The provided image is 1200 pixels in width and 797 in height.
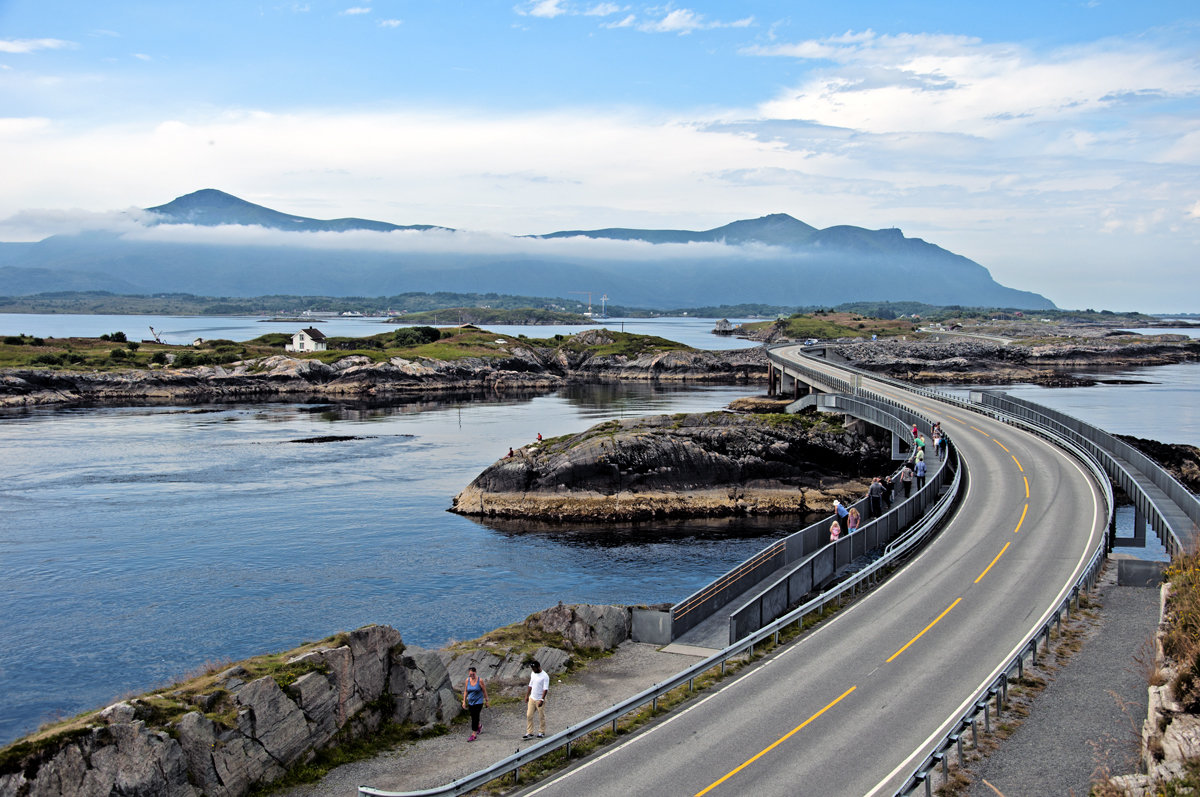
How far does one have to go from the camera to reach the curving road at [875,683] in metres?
17.1

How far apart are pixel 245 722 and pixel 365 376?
403 feet

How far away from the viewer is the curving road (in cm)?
1714

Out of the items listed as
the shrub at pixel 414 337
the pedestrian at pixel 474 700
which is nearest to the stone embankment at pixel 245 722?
the pedestrian at pixel 474 700

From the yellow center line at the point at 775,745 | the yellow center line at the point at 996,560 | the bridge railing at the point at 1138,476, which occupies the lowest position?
the yellow center line at the point at 775,745

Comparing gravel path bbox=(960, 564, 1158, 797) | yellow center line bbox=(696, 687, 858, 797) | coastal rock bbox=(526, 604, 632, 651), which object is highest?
gravel path bbox=(960, 564, 1158, 797)

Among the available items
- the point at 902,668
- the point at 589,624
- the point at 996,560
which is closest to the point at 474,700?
the point at 589,624

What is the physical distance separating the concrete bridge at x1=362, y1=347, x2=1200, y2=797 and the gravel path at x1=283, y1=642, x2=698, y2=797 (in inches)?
78.2

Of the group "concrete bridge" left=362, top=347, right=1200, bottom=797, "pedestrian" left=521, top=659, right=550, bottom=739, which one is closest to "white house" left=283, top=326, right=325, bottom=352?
"concrete bridge" left=362, top=347, right=1200, bottom=797

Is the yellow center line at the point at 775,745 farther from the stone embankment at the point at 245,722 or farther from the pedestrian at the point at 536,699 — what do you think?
the stone embankment at the point at 245,722

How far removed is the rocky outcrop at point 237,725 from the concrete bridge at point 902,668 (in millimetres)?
3730

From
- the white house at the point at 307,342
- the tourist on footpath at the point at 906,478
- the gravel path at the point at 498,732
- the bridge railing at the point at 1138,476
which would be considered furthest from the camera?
the white house at the point at 307,342

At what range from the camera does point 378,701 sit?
20.6m

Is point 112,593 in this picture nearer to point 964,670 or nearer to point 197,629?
point 197,629

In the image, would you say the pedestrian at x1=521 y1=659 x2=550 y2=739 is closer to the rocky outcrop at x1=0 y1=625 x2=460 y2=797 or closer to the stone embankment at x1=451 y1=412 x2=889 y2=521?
the rocky outcrop at x1=0 y1=625 x2=460 y2=797
